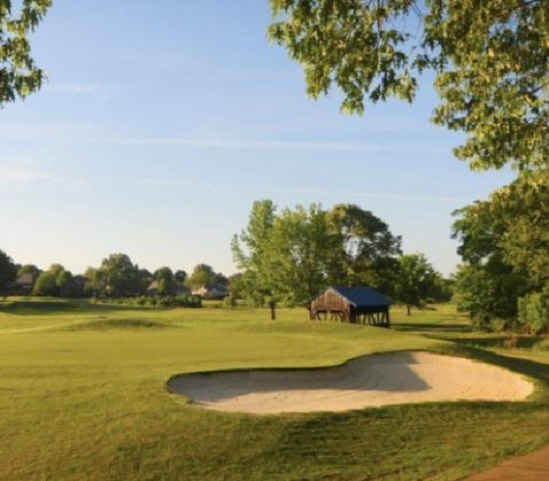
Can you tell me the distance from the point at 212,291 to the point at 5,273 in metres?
76.4

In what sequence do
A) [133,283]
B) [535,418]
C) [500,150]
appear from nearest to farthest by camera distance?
[500,150], [535,418], [133,283]

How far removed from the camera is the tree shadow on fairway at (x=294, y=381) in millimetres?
18688

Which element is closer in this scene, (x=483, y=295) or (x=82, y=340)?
(x=82, y=340)

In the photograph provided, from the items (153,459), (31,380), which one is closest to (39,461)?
(153,459)

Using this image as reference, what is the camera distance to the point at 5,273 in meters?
103

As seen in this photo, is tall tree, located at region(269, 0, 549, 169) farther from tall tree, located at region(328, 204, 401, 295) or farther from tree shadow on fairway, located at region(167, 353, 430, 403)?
tall tree, located at region(328, 204, 401, 295)

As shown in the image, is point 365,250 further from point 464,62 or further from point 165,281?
point 165,281

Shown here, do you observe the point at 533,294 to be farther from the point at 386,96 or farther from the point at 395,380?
the point at 386,96

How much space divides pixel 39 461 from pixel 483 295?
187 ft

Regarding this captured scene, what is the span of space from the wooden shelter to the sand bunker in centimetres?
3039

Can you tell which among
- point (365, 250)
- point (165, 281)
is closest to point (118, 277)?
point (165, 281)

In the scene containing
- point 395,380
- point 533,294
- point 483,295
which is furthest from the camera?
point 483,295

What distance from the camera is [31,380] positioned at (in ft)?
61.3

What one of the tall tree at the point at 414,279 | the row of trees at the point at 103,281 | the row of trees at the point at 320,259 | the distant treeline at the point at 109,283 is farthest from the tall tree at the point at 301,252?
the row of trees at the point at 103,281
